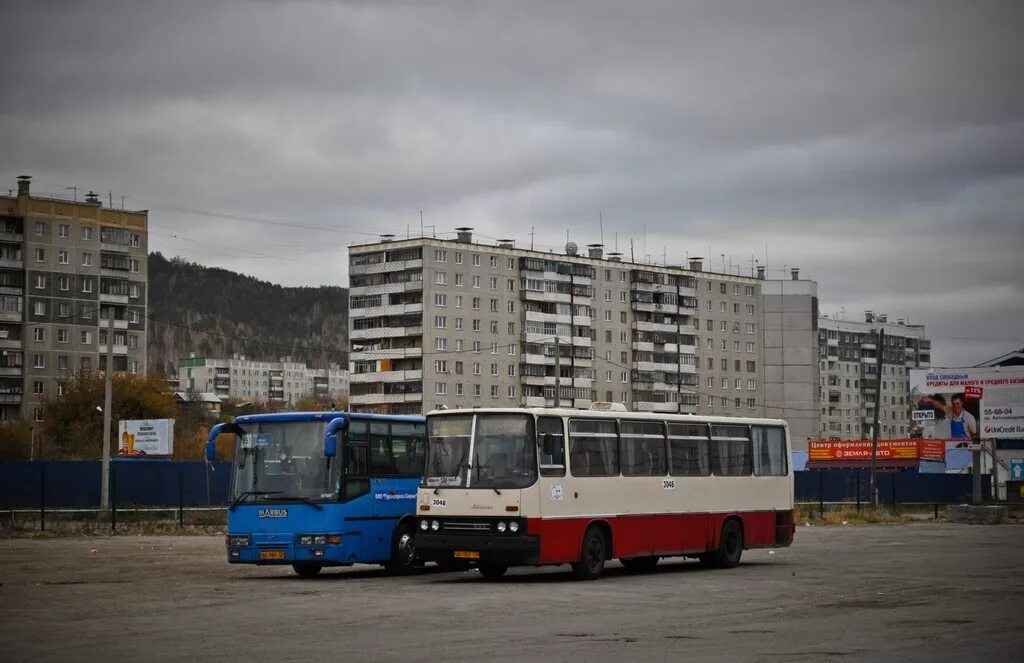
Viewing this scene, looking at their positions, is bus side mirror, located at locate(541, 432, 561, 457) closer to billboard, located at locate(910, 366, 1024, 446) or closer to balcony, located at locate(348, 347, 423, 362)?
billboard, located at locate(910, 366, 1024, 446)

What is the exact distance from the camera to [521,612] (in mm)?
17359

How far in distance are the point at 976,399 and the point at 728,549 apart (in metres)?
46.0

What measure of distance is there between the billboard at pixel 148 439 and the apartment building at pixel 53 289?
157 feet

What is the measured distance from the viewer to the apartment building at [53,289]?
407 feet

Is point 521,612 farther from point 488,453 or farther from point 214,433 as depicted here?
point 214,433

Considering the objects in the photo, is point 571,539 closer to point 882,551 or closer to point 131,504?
point 882,551

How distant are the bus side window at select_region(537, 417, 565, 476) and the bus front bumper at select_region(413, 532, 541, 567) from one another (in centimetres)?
120

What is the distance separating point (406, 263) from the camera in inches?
5271

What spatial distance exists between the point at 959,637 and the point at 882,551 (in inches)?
742

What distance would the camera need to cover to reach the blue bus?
78.0 ft

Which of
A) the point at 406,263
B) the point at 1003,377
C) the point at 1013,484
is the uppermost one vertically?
the point at 406,263

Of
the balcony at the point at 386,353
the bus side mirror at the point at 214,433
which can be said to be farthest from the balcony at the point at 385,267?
the bus side mirror at the point at 214,433

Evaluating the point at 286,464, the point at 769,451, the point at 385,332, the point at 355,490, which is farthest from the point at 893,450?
the point at 286,464

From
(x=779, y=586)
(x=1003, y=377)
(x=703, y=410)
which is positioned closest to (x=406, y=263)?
(x=703, y=410)
